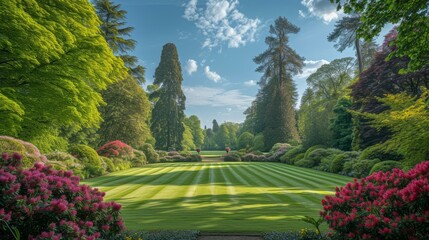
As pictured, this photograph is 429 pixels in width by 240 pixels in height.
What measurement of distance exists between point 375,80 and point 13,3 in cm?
2280

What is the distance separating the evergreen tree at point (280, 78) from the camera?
4625 cm

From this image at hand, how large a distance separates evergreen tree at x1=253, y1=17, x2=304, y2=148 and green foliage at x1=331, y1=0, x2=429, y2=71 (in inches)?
1525

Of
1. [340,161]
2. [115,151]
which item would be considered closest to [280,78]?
[340,161]

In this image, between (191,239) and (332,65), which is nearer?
(191,239)

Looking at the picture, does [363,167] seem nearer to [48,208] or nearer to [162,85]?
[48,208]

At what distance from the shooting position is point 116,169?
24016 mm

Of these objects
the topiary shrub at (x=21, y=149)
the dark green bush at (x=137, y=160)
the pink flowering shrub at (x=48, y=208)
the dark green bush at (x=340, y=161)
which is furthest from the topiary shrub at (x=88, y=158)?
the dark green bush at (x=340, y=161)

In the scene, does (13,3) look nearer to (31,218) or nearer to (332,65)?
(31,218)

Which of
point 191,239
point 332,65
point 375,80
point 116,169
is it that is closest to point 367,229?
point 191,239

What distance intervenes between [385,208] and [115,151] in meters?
25.1

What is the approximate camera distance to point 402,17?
7.46m

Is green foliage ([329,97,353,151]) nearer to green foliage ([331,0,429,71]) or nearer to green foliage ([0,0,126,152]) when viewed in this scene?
green foliage ([331,0,429,71])

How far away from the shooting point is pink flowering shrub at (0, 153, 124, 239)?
3.56 meters

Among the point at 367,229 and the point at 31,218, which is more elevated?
the point at 31,218
